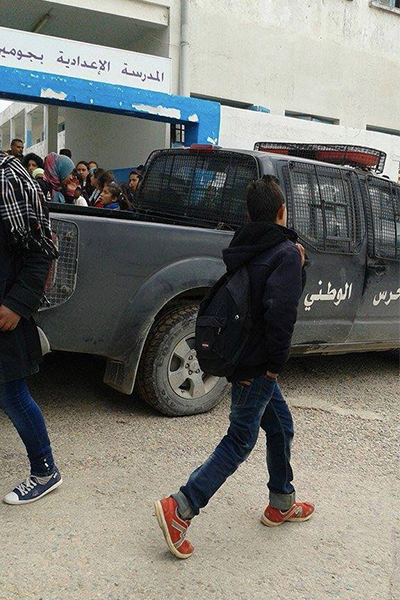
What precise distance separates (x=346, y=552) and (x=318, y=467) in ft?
2.88

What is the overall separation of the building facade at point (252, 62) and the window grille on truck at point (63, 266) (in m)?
8.63

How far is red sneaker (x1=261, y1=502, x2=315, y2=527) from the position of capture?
287 cm

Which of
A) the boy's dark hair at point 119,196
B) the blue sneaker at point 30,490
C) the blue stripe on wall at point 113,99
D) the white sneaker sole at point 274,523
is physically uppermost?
the blue stripe on wall at point 113,99

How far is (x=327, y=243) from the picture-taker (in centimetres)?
462

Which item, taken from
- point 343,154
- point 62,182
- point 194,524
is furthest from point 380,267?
point 62,182

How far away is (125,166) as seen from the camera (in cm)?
1423

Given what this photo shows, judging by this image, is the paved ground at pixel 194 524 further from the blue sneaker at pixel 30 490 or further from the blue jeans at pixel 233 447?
the blue jeans at pixel 233 447

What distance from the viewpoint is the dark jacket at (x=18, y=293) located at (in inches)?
106

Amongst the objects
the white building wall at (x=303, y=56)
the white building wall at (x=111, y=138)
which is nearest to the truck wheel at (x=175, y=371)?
the white building wall at (x=111, y=138)

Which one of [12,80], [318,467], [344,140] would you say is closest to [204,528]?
[318,467]

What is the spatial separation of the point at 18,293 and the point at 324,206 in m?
2.72

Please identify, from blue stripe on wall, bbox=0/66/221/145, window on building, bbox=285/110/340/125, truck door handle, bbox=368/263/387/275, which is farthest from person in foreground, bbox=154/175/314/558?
window on building, bbox=285/110/340/125

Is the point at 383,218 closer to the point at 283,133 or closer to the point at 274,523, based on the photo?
the point at 274,523

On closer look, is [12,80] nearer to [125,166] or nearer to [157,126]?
[157,126]
